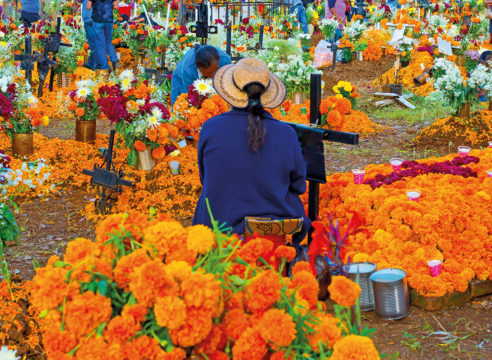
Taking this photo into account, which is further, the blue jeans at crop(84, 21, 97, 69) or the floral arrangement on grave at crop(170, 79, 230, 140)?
the blue jeans at crop(84, 21, 97, 69)

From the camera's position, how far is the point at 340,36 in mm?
16609

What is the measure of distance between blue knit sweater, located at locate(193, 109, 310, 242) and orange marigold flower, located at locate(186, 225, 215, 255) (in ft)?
4.43

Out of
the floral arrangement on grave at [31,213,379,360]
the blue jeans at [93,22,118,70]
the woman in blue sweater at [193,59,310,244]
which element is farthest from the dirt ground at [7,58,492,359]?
the blue jeans at [93,22,118,70]

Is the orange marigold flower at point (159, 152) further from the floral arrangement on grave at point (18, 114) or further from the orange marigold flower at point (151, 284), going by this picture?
the orange marigold flower at point (151, 284)

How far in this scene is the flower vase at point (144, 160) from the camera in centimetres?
577

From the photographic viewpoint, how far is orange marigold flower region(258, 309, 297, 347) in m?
1.63

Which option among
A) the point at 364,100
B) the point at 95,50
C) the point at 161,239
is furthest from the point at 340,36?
the point at 161,239

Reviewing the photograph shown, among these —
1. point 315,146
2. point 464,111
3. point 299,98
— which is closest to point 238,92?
point 315,146

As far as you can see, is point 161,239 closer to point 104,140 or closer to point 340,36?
point 104,140

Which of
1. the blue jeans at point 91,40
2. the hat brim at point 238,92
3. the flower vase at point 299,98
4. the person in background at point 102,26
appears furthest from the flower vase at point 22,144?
the blue jeans at point 91,40

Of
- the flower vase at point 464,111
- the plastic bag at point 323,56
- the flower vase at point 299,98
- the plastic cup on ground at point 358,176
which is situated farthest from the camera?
the plastic bag at point 323,56

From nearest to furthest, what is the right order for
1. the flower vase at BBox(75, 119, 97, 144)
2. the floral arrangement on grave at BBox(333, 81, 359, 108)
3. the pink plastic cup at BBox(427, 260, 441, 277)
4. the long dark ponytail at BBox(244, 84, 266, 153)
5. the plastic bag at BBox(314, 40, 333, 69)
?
the long dark ponytail at BBox(244, 84, 266, 153), the pink plastic cup at BBox(427, 260, 441, 277), the flower vase at BBox(75, 119, 97, 144), the floral arrangement on grave at BBox(333, 81, 359, 108), the plastic bag at BBox(314, 40, 333, 69)

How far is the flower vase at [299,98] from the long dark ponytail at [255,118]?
7.00 meters

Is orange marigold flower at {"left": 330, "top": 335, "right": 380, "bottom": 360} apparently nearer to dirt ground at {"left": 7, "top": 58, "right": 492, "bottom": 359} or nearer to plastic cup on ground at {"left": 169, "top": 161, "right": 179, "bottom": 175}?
dirt ground at {"left": 7, "top": 58, "right": 492, "bottom": 359}
